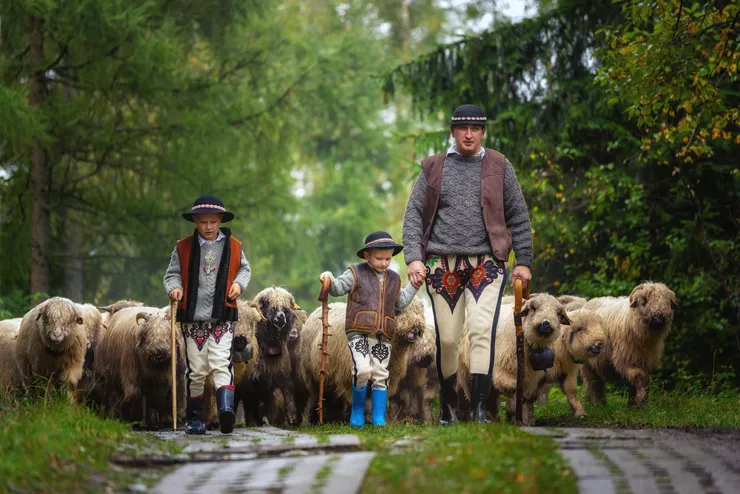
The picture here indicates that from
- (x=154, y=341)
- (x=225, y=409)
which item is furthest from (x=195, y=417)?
(x=154, y=341)

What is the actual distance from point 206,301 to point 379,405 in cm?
181

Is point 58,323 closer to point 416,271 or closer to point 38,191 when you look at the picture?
point 416,271

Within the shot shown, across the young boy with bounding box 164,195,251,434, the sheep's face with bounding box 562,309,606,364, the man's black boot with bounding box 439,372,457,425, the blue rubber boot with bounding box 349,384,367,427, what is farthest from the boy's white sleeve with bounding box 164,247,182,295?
the sheep's face with bounding box 562,309,606,364

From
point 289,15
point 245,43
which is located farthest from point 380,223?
point 245,43

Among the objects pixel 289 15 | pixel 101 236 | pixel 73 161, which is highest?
pixel 289 15

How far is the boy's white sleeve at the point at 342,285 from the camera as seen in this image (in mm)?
9438

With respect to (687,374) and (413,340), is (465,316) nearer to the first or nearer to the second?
(413,340)

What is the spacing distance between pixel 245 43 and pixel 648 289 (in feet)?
42.2

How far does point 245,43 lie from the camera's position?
22469 mm

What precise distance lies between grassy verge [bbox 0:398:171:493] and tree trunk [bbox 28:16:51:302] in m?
11.5

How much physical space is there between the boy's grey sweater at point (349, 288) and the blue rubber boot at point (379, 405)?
2.74ft

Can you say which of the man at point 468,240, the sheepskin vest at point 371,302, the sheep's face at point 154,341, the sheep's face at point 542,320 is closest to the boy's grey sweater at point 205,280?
the sheepskin vest at point 371,302

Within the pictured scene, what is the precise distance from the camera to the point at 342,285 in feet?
31.1

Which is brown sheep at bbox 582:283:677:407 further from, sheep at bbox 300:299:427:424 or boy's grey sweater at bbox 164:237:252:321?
boy's grey sweater at bbox 164:237:252:321
